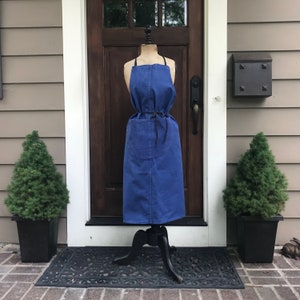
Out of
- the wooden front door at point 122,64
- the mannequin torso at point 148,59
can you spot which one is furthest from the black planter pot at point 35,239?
the mannequin torso at point 148,59

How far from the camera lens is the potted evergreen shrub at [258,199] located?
8.70 ft

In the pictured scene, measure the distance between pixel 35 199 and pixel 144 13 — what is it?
1.49 meters

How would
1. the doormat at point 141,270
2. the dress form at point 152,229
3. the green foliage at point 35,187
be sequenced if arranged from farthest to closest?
the green foliage at point 35,187 → the dress form at point 152,229 → the doormat at point 141,270

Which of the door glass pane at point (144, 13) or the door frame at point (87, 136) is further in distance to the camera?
the door glass pane at point (144, 13)

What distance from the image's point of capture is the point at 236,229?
117 inches

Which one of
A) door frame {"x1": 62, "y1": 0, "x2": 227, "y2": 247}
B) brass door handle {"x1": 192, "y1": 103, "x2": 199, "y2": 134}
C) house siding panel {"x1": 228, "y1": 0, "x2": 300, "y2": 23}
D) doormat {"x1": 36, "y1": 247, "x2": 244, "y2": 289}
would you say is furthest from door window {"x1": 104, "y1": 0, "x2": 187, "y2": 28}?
doormat {"x1": 36, "y1": 247, "x2": 244, "y2": 289}

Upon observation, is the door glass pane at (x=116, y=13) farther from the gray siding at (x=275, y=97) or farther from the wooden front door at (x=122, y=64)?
the gray siding at (x=275, y=97)

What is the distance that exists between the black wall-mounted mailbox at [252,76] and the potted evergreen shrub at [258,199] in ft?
1.01

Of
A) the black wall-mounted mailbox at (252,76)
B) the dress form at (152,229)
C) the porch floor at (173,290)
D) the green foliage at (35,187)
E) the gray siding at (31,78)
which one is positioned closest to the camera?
the porch floor at (173,290)

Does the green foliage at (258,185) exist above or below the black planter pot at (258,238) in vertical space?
above

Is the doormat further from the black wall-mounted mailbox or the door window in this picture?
the door window

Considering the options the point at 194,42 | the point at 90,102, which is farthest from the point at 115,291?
the point at 194,42

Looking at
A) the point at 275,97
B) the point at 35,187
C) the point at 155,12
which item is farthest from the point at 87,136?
the point at 275,97

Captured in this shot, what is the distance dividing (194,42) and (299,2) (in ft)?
2.46
